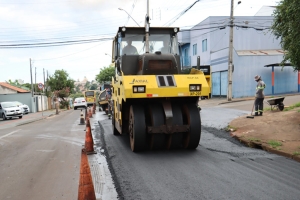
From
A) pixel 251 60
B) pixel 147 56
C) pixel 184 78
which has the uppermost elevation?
pixel 251 60

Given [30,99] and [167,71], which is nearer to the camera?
[167,71]

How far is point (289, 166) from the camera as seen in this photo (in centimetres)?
598

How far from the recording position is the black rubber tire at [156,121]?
22.6 feet

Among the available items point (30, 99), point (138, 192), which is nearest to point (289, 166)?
point (138, 192)

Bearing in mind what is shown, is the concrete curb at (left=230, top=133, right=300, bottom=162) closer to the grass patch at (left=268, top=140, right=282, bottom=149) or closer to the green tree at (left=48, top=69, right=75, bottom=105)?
the grass patch at (left=268, top=140, right=282, bottom=149)

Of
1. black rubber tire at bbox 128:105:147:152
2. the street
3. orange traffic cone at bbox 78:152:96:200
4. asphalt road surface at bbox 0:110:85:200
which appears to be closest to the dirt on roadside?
the street

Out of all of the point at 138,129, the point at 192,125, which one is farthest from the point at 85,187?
the point at 192,125

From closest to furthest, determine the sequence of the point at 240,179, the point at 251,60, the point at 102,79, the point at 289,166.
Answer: the point at 240,179 < the point at 289,166 < the point at 251,60 < the point at 102,79

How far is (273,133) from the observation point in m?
8.65

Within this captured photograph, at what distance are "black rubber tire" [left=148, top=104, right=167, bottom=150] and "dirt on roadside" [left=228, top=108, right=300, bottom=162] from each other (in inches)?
106

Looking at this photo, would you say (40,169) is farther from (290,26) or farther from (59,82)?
(59,82)

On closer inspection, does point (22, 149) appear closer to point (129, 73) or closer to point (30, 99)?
point (129, 73)

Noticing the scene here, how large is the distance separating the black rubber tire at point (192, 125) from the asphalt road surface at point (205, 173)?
0.78 ft

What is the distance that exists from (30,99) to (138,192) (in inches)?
Answer: 1475
